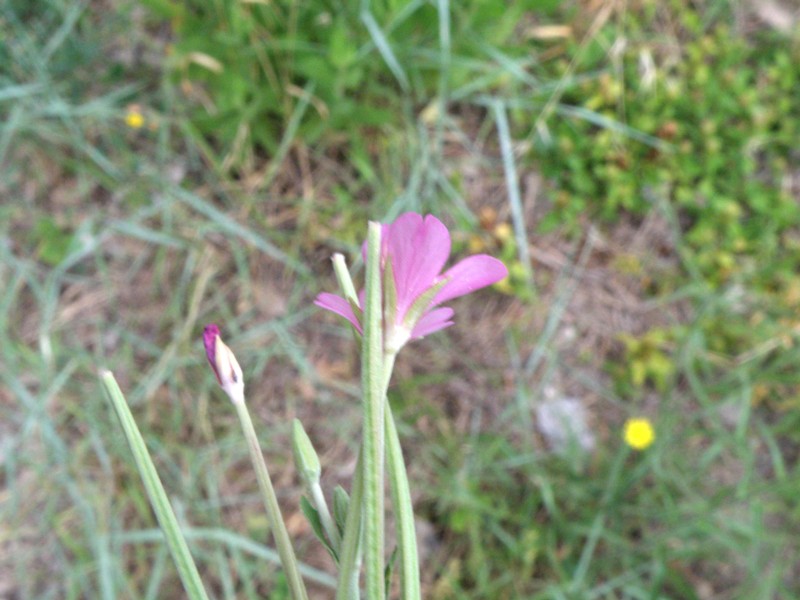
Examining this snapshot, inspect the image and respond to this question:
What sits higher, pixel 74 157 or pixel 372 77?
pixel 372 77

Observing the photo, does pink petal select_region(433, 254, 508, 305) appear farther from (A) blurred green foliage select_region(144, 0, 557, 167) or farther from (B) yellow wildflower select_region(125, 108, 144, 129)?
(B) yellow wildflower select_region(125, 108, 144, 129)

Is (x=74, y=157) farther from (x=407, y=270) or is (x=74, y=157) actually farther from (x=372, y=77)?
(x=407, y=270)

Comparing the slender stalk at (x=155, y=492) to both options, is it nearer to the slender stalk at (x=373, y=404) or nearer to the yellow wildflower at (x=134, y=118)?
the slender stalk at (x=373, y=404)

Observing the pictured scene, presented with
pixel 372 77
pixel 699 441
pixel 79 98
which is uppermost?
pixel 372 77

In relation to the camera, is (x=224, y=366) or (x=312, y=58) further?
(x=312, y=58)

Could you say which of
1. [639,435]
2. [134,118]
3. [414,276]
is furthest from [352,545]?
[134,118]

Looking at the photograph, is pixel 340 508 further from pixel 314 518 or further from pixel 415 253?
pixel 415 253

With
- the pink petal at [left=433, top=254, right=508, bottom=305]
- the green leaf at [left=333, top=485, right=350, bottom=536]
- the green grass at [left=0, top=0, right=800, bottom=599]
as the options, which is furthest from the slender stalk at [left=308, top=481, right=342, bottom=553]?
the green grass at [left=0, top=0, right=800, bottom=599]

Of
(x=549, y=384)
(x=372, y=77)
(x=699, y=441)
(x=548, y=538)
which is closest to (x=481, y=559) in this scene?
(x=548, y=538)
